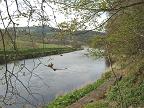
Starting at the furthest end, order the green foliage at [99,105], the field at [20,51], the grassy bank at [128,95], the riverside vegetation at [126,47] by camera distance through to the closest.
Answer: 1. the green foliage at [99,105]
2. the riverside vegetation at [126,47]
3. the grassy bank at [128,95]
4. the field at [20,51]

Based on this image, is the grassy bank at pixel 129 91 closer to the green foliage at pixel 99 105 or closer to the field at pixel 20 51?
the green foliage at pixel 99 105

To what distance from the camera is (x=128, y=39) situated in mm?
14664

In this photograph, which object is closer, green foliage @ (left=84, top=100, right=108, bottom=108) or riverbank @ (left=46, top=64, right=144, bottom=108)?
riverbank @ (left=46, top=64, right=144, bottom=108)

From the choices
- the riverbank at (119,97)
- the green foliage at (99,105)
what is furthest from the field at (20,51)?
the green foliage at (99,105)

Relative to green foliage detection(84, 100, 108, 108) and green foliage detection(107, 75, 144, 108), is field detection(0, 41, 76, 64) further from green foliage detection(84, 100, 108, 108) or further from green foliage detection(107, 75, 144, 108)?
green foliage detection(84, 100, 108, 108)

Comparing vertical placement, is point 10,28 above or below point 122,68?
above

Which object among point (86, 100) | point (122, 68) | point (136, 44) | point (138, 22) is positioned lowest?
point (86, 100)

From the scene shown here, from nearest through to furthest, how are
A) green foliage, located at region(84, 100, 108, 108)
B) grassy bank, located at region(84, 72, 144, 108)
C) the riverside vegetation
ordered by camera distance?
grassy bank, located at region(84, 72, 144, 108)
the riverside vegetation
green foliage, located at region(84, 100, 108, 108)

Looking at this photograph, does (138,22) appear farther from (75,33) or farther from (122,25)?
(75,33)

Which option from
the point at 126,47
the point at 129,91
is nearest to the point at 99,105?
the point at 129,91

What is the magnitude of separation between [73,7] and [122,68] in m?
5.97

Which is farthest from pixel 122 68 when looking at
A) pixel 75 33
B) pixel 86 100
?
pixel 75 33

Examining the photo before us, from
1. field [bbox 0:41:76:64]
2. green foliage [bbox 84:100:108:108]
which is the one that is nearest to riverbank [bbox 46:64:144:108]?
green foliage [bbox 84:100:108:108]

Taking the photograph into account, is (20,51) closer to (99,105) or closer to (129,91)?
(129,91)
